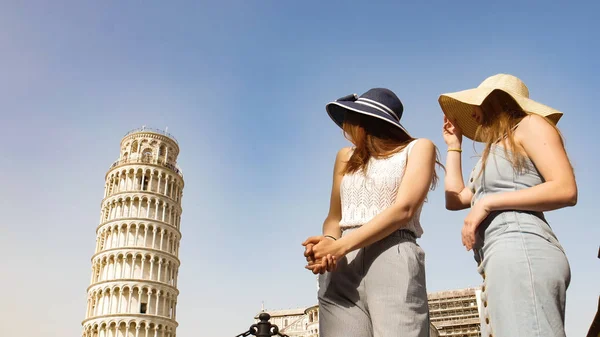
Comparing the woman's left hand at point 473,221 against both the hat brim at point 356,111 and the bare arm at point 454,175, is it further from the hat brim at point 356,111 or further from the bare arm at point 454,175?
the hat brim at point 356,111

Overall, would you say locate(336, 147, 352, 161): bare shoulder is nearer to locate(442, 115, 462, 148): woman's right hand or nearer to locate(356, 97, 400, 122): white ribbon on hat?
locate(356, 97, 400, 122): white ribbon on hat

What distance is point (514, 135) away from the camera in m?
2.59

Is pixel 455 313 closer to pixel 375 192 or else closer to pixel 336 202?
pixel 336 202

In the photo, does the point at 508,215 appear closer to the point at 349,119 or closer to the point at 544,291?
the point at 544,291

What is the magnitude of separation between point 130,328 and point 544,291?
52083 mm

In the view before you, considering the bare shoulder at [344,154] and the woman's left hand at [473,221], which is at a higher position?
the bare shoulder at [344,154]

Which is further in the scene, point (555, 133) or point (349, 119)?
point (349, 119)

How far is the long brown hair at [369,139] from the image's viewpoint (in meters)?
2.93

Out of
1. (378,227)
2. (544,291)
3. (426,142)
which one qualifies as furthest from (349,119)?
(544,291)

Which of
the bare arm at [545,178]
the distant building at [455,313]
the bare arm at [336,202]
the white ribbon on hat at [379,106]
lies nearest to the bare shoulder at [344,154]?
the bare arm at [336,202]

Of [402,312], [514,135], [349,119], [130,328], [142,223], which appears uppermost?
[142,223]

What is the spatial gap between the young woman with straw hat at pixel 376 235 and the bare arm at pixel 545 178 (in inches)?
15.8

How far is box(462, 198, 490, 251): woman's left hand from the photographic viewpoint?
246 centimetres

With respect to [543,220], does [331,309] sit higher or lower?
lower
